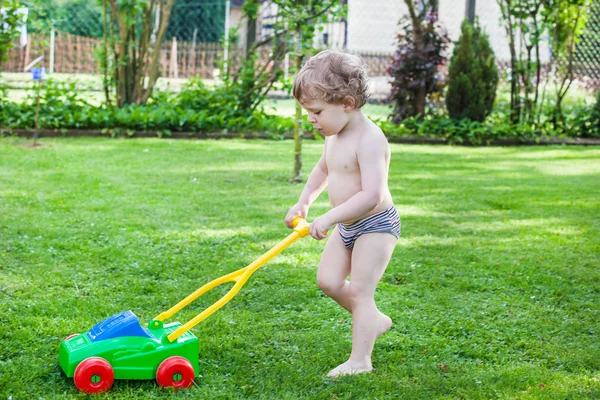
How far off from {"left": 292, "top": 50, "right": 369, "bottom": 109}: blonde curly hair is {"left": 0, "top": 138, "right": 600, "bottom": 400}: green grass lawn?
939 mm

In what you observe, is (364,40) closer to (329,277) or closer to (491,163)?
(491,163)

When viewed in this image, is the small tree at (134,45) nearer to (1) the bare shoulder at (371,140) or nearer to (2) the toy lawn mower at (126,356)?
(1) the bare shoulder at (371,140)

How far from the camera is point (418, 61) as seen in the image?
9.70 metres

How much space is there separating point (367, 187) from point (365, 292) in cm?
38

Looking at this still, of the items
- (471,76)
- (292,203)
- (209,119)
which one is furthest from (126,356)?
(471,76)

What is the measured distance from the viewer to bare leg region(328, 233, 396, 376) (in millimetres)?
2619

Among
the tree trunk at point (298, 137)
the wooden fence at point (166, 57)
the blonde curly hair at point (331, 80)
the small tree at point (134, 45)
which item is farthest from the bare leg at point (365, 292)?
the wooden fence at point (166, 57)

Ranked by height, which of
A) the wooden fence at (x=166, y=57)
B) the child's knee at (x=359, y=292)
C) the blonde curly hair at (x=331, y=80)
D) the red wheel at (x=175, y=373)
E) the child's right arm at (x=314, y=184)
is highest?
the wooden fence at (x=166, y=57)

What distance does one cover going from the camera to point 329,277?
2.72m

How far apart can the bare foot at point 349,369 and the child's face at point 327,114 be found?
82 centimetres

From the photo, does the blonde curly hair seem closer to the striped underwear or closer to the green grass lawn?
the striped underwear

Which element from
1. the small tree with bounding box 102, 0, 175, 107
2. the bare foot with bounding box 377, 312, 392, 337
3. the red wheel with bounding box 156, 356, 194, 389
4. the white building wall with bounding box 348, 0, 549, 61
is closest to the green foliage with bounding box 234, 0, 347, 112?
the small tree with bounding box 102, 0, 175, 107

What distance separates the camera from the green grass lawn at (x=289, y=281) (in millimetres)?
2549

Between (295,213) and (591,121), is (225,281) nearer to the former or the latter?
(295,213)
